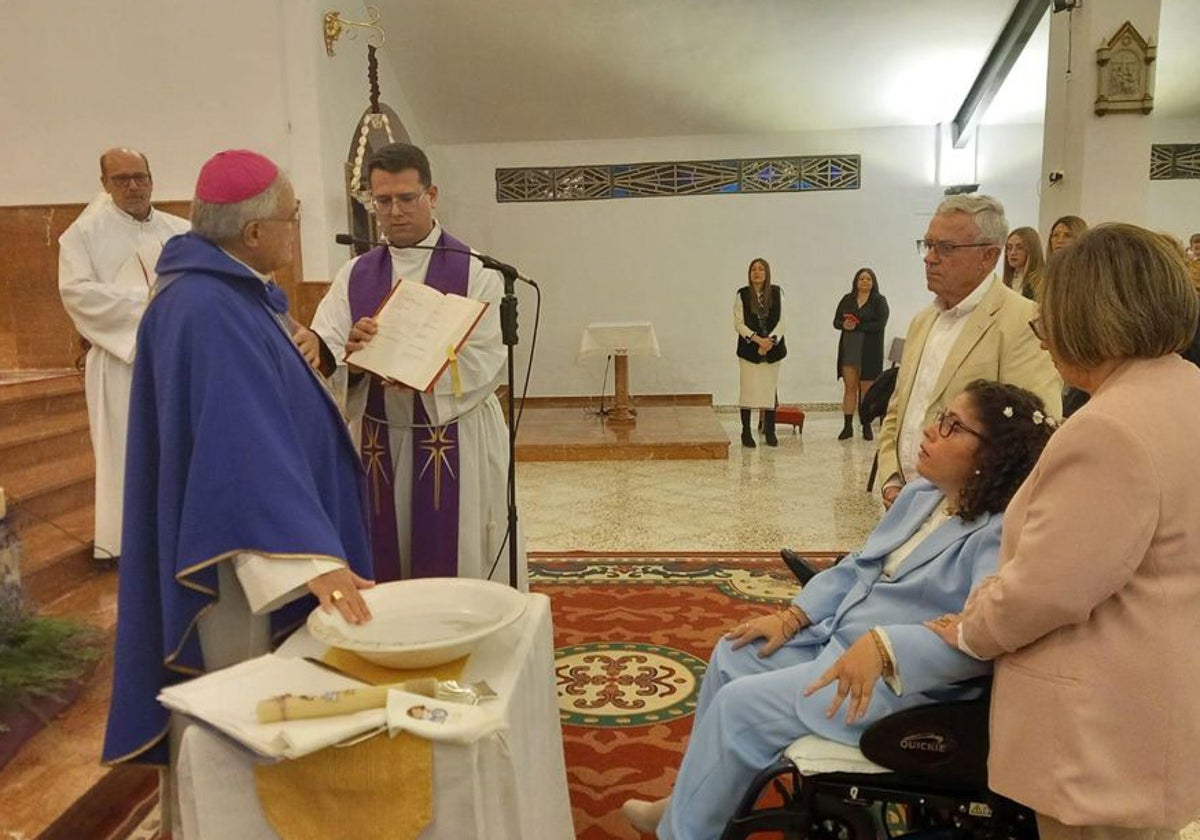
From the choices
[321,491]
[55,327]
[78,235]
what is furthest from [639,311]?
[321,491]

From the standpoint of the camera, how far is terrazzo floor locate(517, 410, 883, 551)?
4.90 metres

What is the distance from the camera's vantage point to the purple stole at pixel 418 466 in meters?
2.62

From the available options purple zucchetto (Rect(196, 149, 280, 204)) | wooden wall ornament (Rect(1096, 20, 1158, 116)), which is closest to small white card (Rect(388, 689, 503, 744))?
purple zucchetto (Rect(196, 149, 280, 204))

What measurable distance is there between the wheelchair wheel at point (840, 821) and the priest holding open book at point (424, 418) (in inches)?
45.3

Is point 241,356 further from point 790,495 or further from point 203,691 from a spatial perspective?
point 790,495

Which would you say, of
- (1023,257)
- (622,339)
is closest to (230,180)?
(1023,257)

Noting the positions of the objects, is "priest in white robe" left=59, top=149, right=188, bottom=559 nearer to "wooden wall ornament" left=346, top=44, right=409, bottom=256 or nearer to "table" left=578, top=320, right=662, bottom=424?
"wooden wall ornament" left=346, top=44, right=409, bottom=256

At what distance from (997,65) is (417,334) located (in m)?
8.08

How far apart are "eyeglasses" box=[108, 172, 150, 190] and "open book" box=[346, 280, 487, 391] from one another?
2.39 metres

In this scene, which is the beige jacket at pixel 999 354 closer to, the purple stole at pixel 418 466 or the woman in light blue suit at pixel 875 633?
the woman in light blue suit at pixel 875 633

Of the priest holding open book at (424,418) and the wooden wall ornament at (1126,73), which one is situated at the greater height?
the wooden wall ornament at (1126,73)

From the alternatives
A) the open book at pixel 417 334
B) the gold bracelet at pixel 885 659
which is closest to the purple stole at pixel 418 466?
the open book at pixel 417 334

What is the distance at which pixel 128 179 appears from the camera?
3.99 metres

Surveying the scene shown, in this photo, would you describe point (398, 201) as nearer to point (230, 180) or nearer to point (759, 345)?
point (230, 180)
